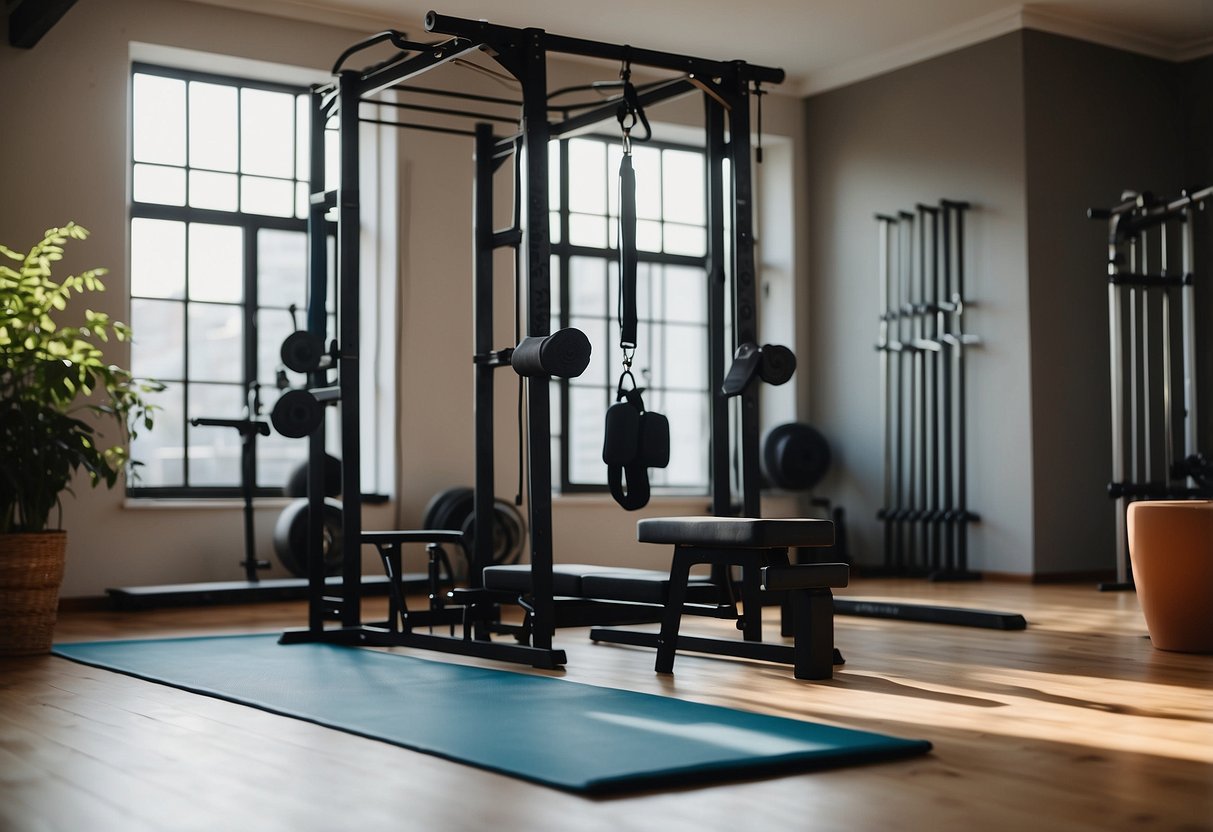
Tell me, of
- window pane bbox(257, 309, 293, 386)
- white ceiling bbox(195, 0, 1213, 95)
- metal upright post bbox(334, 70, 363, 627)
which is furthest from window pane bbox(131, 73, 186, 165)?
metal upright post bbox(334, 70, 363, 627)

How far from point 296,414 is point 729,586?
162 cm

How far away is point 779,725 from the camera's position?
3.11 metres

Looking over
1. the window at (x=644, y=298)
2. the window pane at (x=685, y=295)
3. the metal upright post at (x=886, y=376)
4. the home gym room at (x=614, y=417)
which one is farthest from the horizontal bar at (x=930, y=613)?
the window pane at (x=685, y=295)

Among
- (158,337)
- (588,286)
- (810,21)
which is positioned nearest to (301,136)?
(158,337)

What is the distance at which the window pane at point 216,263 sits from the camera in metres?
7.39

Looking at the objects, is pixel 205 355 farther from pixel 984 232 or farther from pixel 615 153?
pixel 984 232

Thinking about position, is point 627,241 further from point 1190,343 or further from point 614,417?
point 1190,343

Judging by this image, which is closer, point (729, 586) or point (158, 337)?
point (729, 586)

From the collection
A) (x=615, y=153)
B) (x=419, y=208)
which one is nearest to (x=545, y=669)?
(x=419, y=208)

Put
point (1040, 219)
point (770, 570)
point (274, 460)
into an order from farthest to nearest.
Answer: point (1040, 219)
point (274, 460)
point (770, 570)

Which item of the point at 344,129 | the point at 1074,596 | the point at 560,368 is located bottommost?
the point at 1074,596

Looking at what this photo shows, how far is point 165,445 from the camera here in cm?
724

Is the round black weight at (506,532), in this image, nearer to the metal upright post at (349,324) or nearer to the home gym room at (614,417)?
the home gym room at (614,417)

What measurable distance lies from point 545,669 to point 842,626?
1.75 m
